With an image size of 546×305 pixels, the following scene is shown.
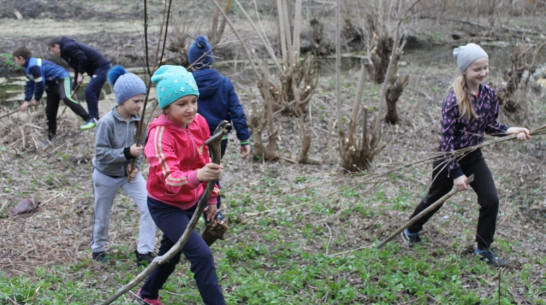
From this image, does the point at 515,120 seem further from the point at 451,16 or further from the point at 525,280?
the point at 451,16

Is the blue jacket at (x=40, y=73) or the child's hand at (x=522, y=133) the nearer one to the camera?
the child's hand at (x=522, y=133)

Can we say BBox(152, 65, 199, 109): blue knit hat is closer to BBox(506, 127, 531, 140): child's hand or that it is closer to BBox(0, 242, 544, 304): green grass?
BBox(0, 242, 544, 304): green grass

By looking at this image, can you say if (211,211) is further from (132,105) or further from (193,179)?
(132,105)

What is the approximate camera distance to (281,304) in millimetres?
3703

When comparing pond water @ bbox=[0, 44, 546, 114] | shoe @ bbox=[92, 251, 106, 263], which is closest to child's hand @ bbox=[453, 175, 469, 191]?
shoe @ bbox=[92, 251, 106, 263]

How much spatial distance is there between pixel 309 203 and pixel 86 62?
476 centimetres

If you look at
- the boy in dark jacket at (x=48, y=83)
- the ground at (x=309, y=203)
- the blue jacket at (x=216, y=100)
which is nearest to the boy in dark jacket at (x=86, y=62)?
the boy in dark jacket at (x=48, y=83)

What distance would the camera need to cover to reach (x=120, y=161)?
4.12 metres

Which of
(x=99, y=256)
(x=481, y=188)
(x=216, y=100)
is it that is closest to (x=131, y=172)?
(x=99, y=256)

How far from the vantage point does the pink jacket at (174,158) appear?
9.75 ft

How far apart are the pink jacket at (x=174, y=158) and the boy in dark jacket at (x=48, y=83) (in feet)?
18.6

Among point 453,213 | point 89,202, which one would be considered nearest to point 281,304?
point 453,213

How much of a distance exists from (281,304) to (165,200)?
116 cm

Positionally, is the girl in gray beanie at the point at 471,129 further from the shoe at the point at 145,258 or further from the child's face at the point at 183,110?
the shoe at the point at 145,258
